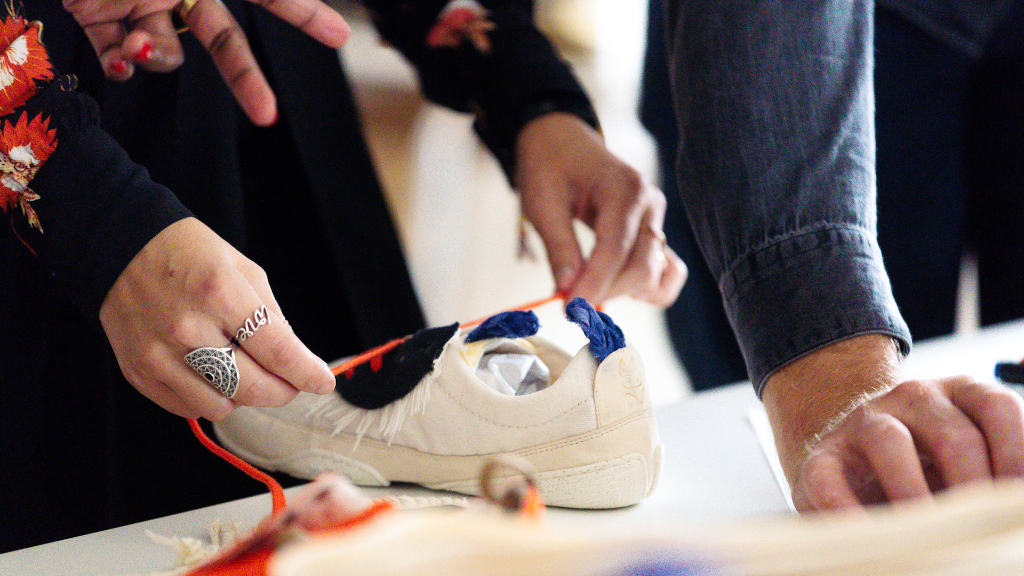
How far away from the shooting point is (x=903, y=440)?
1.27 ft

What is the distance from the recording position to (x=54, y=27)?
0.64 meters

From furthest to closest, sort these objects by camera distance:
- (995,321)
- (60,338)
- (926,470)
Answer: (995,321) < (60,338) < (926,470)

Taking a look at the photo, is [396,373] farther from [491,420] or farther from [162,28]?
[162,28]

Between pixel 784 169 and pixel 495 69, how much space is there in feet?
1.49

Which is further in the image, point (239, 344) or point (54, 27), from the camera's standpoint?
point (54, 27)

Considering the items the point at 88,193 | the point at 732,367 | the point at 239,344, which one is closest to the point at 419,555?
the point at 239,344

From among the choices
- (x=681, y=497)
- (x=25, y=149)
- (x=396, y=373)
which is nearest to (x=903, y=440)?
(x=681, y=497)

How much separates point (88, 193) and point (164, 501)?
1.19ft

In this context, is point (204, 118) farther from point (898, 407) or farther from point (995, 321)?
point (995, 321)

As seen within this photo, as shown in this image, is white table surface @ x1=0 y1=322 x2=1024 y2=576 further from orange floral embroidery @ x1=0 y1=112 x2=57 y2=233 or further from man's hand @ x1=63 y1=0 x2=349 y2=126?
man's hand @ x1=63 y1=0 x2=349 y2=126

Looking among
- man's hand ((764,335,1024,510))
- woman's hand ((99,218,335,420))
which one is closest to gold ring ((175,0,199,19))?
woman's hand ((99,218,335,420))

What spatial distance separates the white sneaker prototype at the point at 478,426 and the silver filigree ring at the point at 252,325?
0.47 ft

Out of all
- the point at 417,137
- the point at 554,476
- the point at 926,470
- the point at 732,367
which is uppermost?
the point at 926,470

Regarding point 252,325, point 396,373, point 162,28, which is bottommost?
point 396,373
